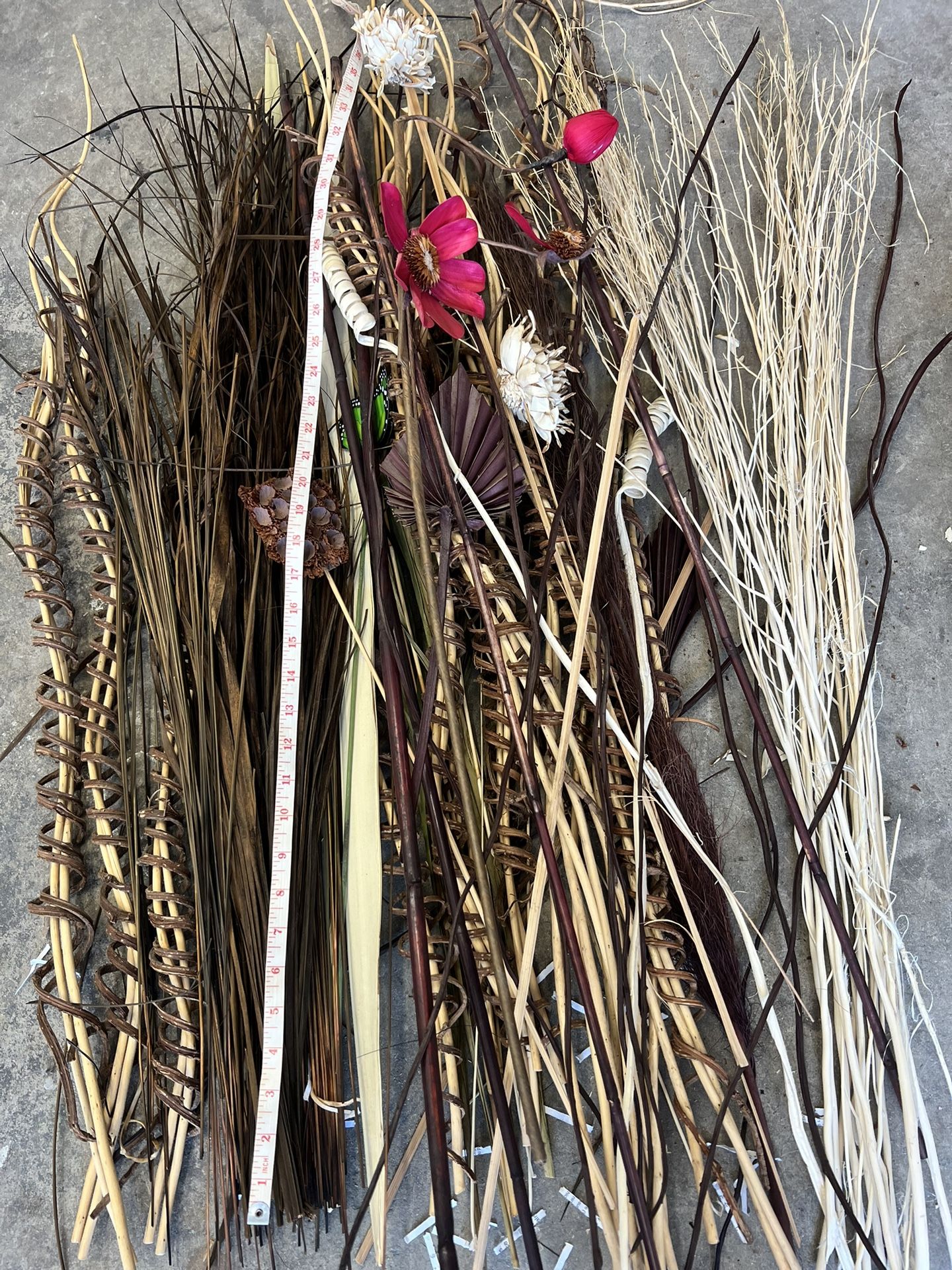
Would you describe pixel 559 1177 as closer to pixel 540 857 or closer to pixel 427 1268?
pixel 427 1268

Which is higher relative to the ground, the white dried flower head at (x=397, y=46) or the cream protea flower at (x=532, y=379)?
the white dried flower head at (x=397, y=46)

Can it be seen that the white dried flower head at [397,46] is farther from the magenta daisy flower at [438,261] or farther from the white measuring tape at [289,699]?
the magenta daisy flower at [438,261]

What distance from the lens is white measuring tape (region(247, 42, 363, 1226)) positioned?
1.05m

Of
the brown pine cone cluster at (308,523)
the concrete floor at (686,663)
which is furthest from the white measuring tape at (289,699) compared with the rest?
the concrete floor at (686,663)

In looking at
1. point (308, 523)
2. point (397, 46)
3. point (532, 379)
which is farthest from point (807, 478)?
point (397, 46)

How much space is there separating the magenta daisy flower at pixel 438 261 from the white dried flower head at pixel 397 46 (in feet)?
1.09

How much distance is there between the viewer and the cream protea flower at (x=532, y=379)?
1.06 m

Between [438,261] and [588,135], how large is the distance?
0.26 meters

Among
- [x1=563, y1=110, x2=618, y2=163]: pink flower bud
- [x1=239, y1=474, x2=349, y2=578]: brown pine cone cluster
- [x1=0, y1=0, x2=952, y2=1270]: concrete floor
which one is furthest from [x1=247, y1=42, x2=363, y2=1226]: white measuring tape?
[x1=563, y1=110, x2=618, y2=163]: pink flower bud

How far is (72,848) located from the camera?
1241 millimetres

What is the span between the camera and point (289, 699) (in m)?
1.14

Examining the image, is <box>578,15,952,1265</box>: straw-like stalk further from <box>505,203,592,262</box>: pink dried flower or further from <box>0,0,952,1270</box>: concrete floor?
<box>505,203,592,262</box>: pink dried flower

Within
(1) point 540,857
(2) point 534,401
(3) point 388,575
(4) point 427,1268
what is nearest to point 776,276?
(2) point 534,401

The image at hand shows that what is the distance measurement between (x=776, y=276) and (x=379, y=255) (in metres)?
0.60
